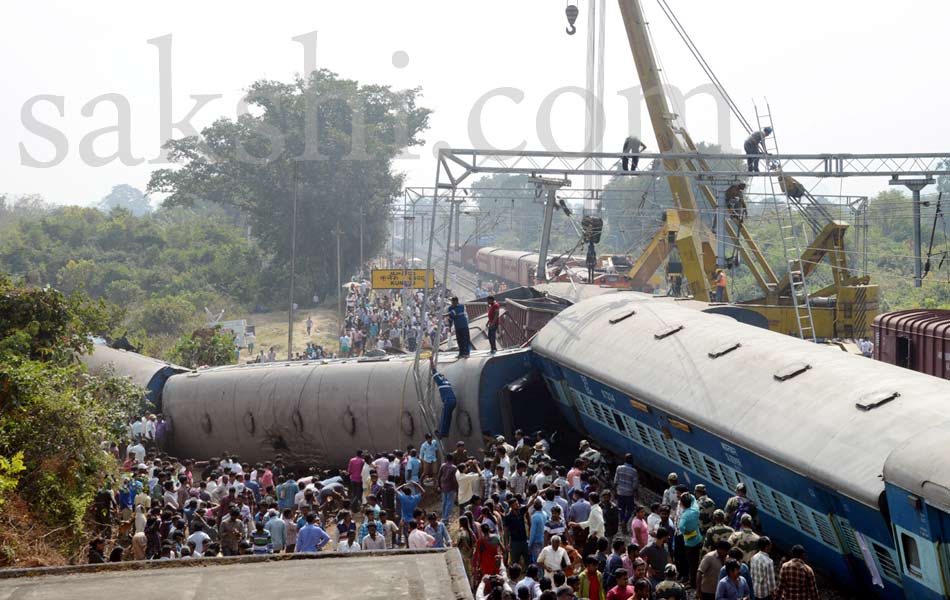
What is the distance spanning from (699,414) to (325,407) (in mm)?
10583

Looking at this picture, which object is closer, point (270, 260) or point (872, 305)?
point (872, 305)

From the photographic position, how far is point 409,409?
72.0ft

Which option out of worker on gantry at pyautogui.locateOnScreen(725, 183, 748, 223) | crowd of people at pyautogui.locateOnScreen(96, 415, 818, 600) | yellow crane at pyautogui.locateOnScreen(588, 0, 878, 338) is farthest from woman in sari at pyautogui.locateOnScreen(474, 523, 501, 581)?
worker on gantry at pyautogui.locateOnScreen(725, 183, 748, 223)

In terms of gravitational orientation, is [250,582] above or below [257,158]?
Result: below

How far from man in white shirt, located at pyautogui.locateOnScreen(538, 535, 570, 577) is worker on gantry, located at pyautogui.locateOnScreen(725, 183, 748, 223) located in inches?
887

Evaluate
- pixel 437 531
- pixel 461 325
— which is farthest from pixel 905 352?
pixel 437 531

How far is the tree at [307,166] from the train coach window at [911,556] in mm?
65024

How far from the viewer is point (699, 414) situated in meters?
14.5

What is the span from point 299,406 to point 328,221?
5182cm

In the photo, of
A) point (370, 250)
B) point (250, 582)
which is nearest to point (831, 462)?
point (250, 582)

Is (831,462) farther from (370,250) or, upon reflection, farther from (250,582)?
(370,250)

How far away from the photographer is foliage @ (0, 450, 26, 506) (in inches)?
534

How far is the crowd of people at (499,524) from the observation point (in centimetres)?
1066

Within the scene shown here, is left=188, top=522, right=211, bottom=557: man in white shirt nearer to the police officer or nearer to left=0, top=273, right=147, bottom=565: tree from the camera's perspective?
left=0, top=273, right=147, bottom=565: tree
